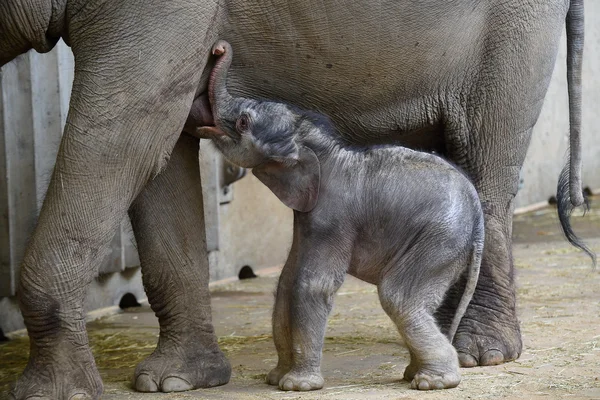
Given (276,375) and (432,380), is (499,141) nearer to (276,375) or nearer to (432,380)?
(432,380)

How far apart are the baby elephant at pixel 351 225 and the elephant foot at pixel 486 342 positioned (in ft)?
1.70

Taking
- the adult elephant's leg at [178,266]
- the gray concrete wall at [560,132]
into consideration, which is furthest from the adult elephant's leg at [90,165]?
the gray concrete wall at [560,132]

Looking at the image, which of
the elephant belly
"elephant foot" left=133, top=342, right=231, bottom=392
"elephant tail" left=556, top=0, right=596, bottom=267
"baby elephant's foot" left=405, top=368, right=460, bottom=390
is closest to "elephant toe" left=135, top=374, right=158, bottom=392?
"elephant foot" left=133, top=342, right=231, bottom=392

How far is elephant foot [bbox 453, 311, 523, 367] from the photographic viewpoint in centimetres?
464

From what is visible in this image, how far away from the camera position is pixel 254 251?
7809 millimetres

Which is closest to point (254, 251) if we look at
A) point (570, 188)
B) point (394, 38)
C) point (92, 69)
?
point (570, 188)

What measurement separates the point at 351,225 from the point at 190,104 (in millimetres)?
666

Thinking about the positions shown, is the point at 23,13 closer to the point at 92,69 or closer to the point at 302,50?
the point at 92,69

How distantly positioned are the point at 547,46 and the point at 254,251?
11.3ft

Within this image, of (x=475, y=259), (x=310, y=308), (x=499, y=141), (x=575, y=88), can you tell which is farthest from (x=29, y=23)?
(x=575, y=88)

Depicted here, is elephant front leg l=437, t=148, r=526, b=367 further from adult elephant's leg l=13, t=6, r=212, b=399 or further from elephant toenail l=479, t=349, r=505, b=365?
adult elephant's leg l=13, t=6, r=212, b=399

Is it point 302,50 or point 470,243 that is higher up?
point 302,50

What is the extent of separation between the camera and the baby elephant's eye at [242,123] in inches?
161

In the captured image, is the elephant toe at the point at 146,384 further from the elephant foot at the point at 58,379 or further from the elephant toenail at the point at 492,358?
the elephant toenail at the point at 492,358
